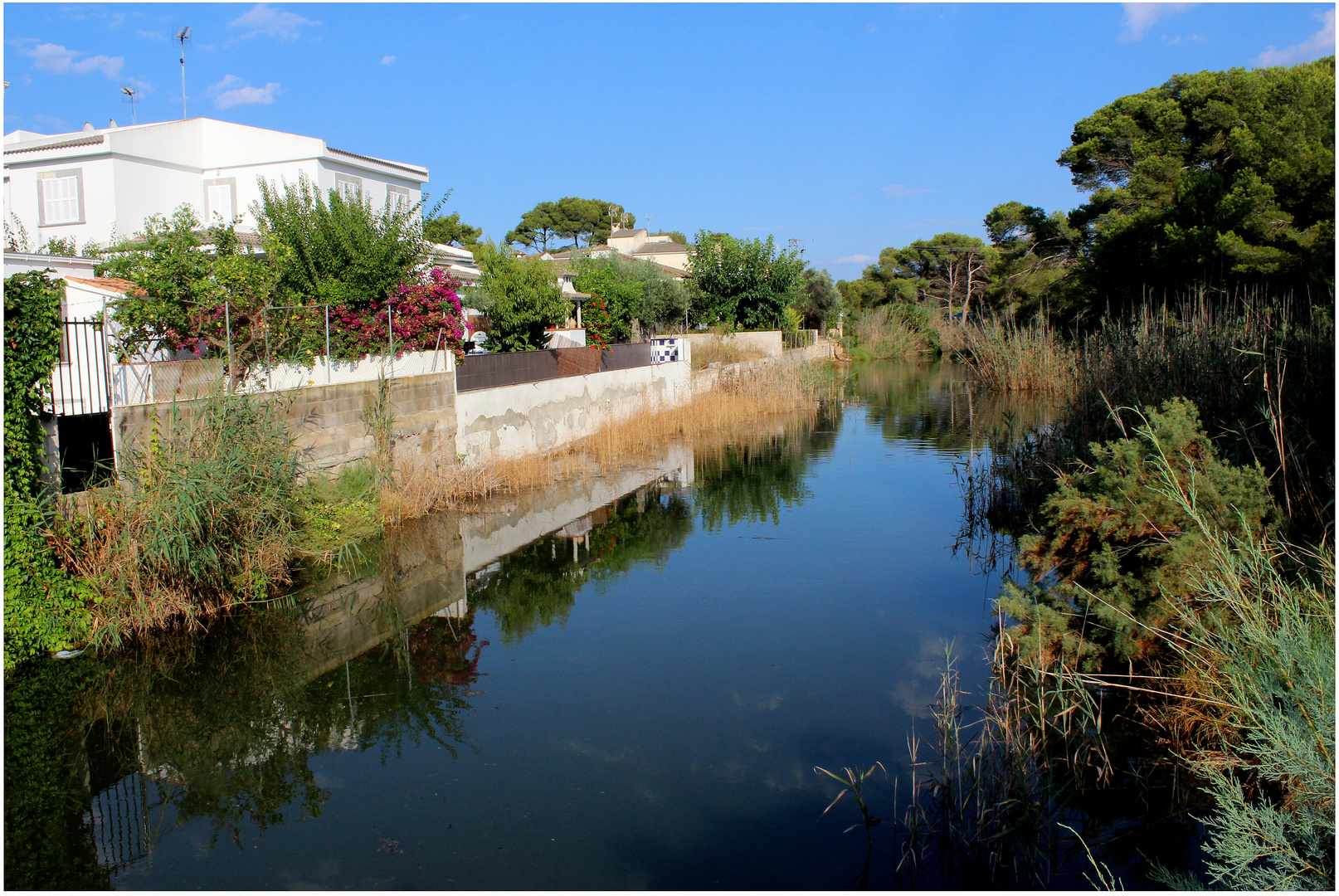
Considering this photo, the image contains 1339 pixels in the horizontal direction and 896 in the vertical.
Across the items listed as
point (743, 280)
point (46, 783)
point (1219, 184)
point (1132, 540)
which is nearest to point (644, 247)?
point (743, 280)

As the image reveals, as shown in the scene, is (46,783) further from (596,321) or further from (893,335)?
(893,335)

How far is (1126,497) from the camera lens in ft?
17.9

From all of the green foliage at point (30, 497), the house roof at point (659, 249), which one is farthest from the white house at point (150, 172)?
the house roof at point (659, 249)

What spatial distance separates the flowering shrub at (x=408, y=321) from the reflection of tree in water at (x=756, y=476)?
13.8 ft

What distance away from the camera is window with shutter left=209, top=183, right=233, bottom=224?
25.0 meters

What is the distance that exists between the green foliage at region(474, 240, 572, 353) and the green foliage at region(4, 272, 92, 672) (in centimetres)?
907

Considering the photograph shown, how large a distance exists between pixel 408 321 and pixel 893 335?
113 feet

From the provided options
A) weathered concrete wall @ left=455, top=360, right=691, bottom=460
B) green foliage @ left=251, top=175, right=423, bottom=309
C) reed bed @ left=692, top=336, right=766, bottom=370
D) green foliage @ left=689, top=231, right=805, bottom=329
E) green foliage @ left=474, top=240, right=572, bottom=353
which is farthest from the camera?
green foliage @ left=689, top=231, right=805, bottom=329

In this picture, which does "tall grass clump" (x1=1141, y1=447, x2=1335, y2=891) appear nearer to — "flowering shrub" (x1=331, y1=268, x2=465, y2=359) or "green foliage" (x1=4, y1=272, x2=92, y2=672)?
"green foliage" (x1=4, y1=272, x2=92, y2=672)

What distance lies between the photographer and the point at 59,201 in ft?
74.6

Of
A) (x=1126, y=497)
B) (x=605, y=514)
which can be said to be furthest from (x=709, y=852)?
(x=605, y=514)

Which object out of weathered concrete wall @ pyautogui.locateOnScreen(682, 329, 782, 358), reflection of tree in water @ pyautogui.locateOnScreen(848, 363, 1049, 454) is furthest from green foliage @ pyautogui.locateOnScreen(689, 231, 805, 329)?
reflection of tree in water @ pyautogui.locateOnScreen(848, 363, 1049, 454)

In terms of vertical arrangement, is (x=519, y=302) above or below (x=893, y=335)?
below

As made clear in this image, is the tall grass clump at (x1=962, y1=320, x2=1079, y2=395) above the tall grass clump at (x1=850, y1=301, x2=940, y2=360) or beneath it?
beneath
